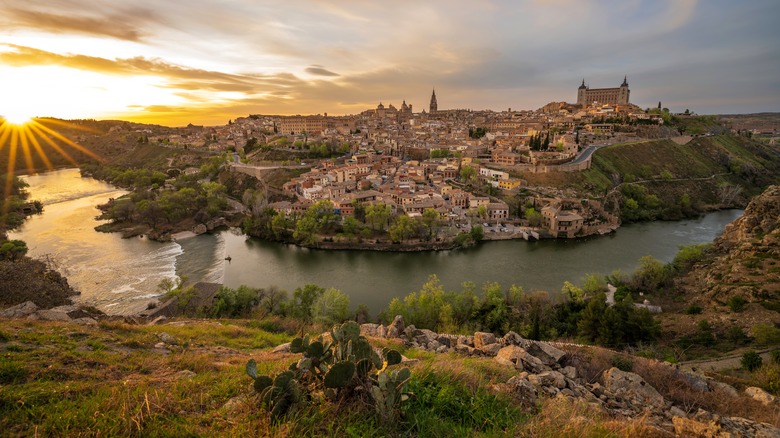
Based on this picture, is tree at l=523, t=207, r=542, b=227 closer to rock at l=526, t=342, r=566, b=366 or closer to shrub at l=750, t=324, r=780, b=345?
shrub at l=750, t=324, r=780, b=345

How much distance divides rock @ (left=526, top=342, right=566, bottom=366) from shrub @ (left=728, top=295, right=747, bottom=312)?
7.25 metres

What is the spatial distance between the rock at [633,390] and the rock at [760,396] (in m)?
1.07

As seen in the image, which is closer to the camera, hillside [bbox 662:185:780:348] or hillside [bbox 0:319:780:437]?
hillside [bbox 0:319:780:437]

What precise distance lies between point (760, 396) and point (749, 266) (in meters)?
8.81

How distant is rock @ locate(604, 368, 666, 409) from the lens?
10.5 ft

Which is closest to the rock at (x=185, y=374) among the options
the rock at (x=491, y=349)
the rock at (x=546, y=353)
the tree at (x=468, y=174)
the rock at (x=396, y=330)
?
the rock at (x=396, y=330)

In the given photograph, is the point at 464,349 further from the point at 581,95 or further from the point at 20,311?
the point at 581,95

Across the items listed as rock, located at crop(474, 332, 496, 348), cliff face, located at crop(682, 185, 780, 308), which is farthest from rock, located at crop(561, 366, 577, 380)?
cliff face, located at crop(682, 185, 780, 308)

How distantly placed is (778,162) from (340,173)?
46644mm

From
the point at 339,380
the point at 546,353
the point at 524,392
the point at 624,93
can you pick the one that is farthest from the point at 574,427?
the point at 624,93

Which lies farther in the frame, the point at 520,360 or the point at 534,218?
the point at 534,218

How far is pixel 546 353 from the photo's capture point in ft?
13.7

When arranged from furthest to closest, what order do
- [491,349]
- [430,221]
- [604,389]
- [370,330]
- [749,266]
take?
[430,221] < [749,266] < [370,330] < [491,349] < [604,389]

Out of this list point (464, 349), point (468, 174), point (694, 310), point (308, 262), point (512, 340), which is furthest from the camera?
point (468, 174)
